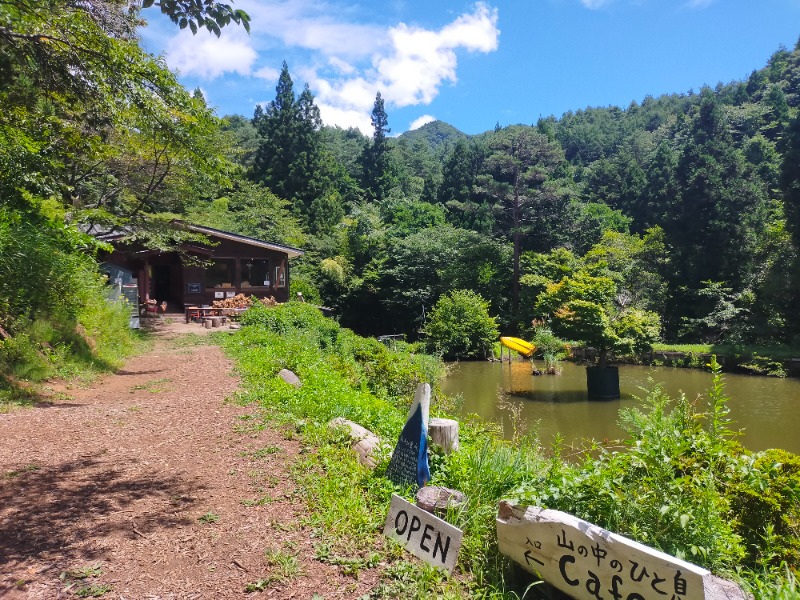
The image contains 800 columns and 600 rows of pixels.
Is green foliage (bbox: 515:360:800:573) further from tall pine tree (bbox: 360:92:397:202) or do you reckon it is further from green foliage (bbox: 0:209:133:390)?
tall pine tree (bbox: 360:92:397:202)

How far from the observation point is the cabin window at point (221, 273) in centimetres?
2372

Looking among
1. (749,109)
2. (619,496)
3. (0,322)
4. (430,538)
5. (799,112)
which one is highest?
(749,109)

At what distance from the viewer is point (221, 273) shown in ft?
79.0

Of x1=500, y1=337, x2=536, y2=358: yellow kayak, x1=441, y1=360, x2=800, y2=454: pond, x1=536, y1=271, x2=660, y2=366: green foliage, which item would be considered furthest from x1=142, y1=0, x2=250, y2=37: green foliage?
x1=500, y1=337, x2=536, y2=358: yellow kayak

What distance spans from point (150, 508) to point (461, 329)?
1962 cm

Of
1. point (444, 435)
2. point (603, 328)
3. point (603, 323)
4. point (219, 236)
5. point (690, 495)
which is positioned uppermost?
point (219, 236)

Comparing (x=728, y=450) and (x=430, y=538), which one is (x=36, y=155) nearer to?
(x=430, y=538)

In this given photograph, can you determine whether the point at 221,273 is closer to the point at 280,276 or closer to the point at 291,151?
the point at 280,276

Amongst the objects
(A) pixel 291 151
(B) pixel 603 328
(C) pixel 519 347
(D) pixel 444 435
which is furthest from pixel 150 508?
(A) pixel 291 151

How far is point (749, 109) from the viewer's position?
46.8 m

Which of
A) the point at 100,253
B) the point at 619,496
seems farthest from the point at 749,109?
the point at 619,496

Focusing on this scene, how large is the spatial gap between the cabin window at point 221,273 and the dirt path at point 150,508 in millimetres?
17237

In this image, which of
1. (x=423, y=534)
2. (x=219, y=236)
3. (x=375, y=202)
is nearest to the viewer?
(x=423, y=534)

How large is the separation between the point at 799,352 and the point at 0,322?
24135 millimetres
